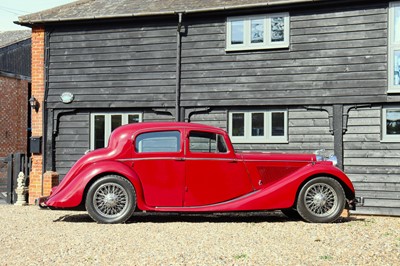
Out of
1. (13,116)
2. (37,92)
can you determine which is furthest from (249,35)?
(13,116)

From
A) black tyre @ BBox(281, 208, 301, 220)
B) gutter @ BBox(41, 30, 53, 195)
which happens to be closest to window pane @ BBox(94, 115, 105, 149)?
A: gutter @ BBox(41, 30, 53, 195)

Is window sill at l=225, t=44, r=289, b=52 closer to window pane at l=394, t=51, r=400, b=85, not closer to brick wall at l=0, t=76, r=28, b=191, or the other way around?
window pane at l=394, t=51, r=400, b=85

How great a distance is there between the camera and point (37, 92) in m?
13.9

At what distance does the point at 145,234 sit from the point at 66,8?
9.01 m

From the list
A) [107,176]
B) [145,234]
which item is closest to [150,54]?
[107,176]

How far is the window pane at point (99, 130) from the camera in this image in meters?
13.7

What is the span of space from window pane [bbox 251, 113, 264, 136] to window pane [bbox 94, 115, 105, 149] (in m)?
3.67

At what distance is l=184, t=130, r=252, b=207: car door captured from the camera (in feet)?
28.4

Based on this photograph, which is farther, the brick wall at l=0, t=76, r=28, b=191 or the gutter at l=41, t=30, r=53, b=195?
the brick wall at l=0, t=76, r=28, b=191

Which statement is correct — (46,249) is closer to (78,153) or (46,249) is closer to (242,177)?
(242,177)

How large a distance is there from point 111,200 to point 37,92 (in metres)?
6.37

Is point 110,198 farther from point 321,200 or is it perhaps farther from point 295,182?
point 321,200

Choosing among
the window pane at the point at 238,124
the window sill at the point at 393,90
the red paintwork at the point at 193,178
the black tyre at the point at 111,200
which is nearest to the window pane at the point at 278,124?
the window pane at the point at 238,124

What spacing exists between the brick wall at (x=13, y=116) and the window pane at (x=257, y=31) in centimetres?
1323
